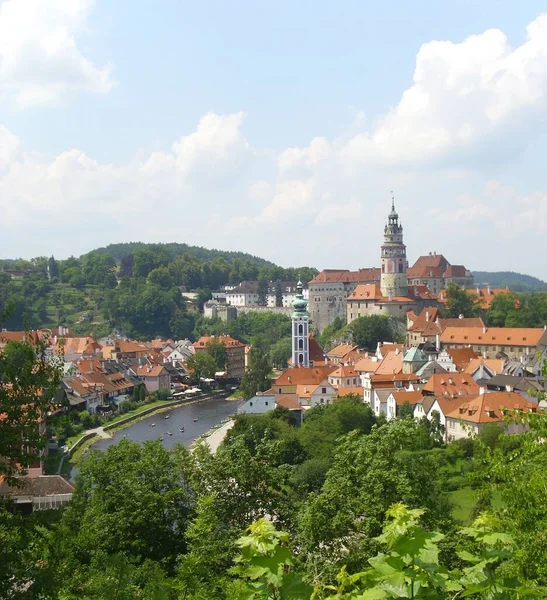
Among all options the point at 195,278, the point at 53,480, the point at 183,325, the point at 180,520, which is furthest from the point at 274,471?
the point at 195,278

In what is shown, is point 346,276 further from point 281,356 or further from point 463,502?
point 463,502

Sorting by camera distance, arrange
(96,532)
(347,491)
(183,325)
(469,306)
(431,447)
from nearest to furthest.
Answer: (347,491) < (96,532) < (431,447) < (469,306) < (183,325)

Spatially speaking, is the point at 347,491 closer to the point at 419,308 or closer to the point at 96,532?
the point at 96,532

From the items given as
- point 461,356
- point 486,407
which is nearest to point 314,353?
point 461,356

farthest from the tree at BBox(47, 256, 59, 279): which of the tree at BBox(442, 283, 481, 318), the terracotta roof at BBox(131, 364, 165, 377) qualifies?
the tree at BBox(442, 283, 481, 318)

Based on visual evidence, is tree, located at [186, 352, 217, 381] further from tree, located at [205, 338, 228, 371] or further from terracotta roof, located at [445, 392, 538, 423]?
terracotta roof, located at [445, 392, 538, 423]

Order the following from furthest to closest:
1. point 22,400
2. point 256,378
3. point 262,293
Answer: point 262,293 → point 256,378 → point 22,400
